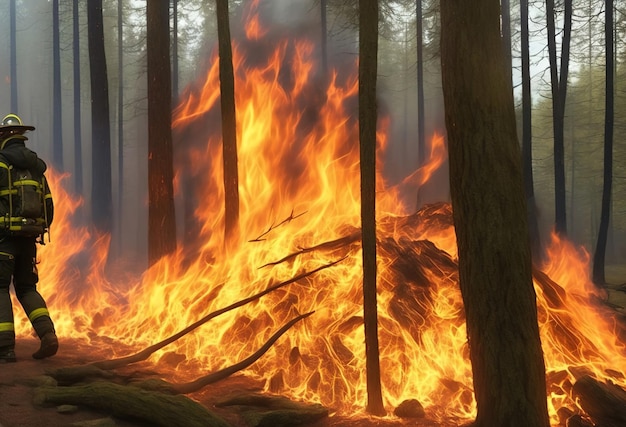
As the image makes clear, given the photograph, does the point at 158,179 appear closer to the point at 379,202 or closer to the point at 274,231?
the point at 274,231

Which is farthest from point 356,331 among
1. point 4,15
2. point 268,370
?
point 4,15

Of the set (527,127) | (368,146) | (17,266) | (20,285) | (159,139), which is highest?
(527,127)

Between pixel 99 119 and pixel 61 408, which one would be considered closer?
pixel 61 408

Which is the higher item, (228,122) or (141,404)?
(228,122)

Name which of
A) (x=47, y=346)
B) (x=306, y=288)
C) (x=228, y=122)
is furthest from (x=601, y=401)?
(x=228, y=122)

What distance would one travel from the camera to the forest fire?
626cm

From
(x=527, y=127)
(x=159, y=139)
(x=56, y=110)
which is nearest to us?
(x=159, y=139)

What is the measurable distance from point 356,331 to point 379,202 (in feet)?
13.0

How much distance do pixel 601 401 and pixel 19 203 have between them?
6695 mm

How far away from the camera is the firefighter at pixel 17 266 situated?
5.67 m

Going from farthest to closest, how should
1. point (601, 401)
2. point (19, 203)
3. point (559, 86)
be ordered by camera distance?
point (559, 86) < point (19, 203) < point (601, 401)

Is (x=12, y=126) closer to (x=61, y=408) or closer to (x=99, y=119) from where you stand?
(x=61, y=408)

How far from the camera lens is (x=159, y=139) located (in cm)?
1033

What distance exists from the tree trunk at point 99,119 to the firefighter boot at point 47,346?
8.04 meters
